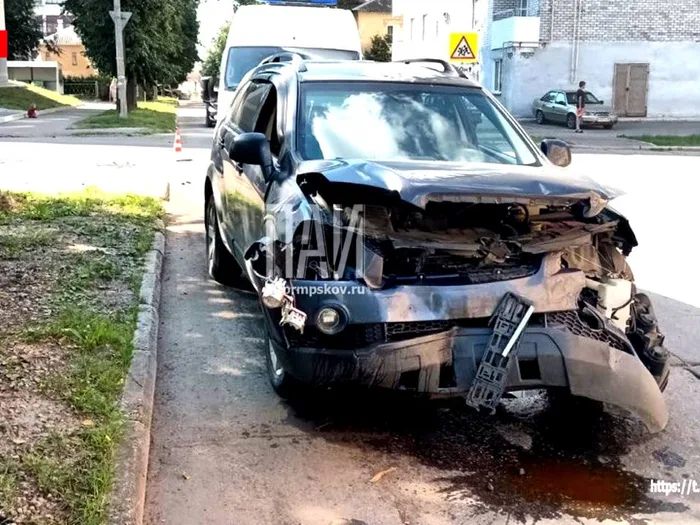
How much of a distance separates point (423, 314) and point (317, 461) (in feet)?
3.11

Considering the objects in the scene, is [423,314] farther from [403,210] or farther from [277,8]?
[277,8]

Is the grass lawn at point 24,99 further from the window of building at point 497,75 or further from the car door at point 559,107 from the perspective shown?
the car door at point 559,107

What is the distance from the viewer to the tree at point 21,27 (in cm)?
4438

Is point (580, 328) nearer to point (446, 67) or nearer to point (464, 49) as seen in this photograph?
point (446, 67)

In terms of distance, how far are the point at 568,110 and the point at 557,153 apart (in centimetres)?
2670

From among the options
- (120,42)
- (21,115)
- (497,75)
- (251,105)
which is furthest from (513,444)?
(497,75)

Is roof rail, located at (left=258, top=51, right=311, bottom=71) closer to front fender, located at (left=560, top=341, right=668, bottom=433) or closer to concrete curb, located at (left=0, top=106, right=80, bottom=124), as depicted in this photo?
front fender, located at (left=560, top=341, right=668, bottom=433)

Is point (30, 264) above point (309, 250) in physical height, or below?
below

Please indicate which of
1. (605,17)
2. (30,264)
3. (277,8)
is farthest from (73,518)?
(605,17)

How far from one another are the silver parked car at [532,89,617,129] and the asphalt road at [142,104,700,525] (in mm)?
26197

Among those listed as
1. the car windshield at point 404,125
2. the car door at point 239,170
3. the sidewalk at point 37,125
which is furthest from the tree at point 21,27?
the car windshield at point 404,125

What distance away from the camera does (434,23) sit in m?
45.1

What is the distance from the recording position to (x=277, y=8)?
617 inches

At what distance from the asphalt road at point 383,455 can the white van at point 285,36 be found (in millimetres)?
9741
